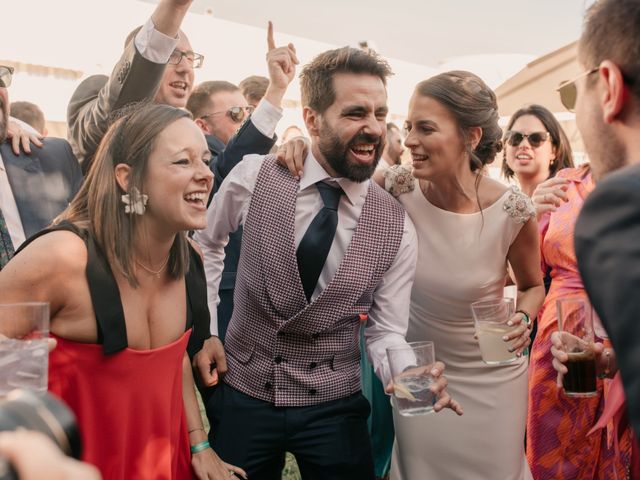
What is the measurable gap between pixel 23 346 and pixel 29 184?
4.56 feet

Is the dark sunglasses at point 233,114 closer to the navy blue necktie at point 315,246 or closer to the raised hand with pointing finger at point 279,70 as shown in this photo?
the raised hand with pointing finger at point 279,70

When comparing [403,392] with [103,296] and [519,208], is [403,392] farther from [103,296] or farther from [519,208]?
[519,208]

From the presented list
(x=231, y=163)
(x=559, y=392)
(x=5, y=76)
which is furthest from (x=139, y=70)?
(x=559, y=392)

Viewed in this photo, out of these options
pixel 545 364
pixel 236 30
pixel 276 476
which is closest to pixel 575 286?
pixel 545 364

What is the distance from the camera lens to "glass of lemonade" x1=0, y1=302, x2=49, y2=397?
1.80m

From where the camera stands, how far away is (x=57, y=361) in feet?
6.83

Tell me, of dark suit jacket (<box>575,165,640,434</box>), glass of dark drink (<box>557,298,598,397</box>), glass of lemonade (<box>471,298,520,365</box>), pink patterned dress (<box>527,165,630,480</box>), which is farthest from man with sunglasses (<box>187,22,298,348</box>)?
dark suit jacket (<box>575,165,640,434</box>)

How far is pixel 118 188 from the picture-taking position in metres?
2.32

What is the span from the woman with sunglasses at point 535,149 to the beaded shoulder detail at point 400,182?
1.84 meters

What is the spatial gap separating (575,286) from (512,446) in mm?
879

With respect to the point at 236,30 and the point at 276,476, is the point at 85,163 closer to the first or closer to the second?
the point at 276,476

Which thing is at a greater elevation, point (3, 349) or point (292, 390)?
point (3, 349)

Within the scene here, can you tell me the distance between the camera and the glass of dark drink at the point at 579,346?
2.43 meters

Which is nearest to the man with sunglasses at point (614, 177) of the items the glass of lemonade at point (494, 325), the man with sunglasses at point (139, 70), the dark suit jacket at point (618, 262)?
the dark suit jacket at point (618, 262)
